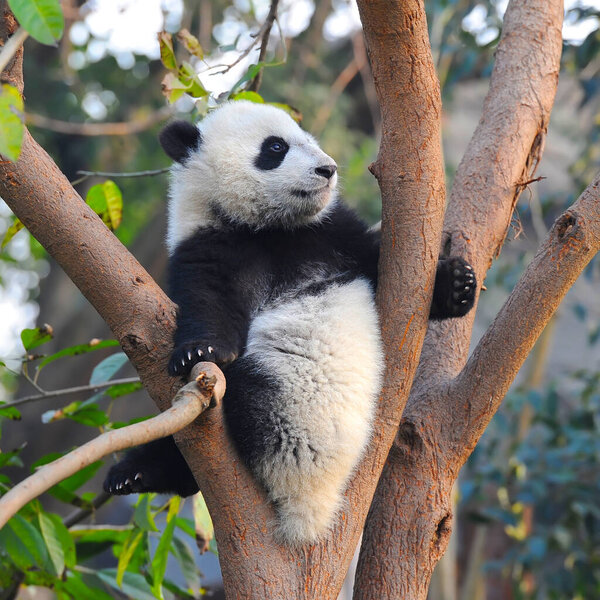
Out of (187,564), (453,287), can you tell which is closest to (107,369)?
(187,564)

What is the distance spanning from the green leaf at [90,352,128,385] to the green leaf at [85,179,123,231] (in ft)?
1.47

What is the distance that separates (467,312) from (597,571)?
276cm

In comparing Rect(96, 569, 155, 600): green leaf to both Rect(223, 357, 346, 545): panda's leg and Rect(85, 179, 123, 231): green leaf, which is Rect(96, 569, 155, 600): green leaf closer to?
Rect(223, 357, 346, 545): panda's leg

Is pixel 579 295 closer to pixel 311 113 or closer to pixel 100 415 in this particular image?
pixel 311 113

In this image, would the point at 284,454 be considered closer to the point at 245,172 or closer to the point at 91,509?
the point at 91,509

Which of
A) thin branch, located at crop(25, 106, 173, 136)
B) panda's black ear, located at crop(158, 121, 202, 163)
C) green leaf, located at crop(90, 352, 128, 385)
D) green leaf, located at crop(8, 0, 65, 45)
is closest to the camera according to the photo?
Answer: green leaf, located at crop(8, 0, 65, 45)

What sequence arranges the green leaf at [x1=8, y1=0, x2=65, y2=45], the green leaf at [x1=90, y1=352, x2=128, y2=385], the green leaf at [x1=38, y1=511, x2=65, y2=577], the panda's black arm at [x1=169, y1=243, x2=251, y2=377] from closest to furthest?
the green leaf at [x1=8, y1=0, x2=65, y2=45] < the panda's black arm at [x1=169, y1=243, x2=251, y2=377] < the green leaf at [x1=38, y1=511, x2=65, y2=577] < the green leaf at [x1=90, y1=352, x2=128, y2=385]

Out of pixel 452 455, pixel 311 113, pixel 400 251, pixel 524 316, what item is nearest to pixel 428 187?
pixel 400 251

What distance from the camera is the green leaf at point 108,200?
7.93ft

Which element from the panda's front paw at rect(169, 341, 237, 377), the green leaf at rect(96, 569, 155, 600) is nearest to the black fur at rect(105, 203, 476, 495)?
the panda's front paw at rect(169, 341, 237, 377)

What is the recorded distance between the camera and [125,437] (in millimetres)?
1239

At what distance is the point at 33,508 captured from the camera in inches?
87.7

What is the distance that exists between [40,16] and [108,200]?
1.27 metres

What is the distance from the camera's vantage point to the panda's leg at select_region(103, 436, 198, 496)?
2.19 meters
